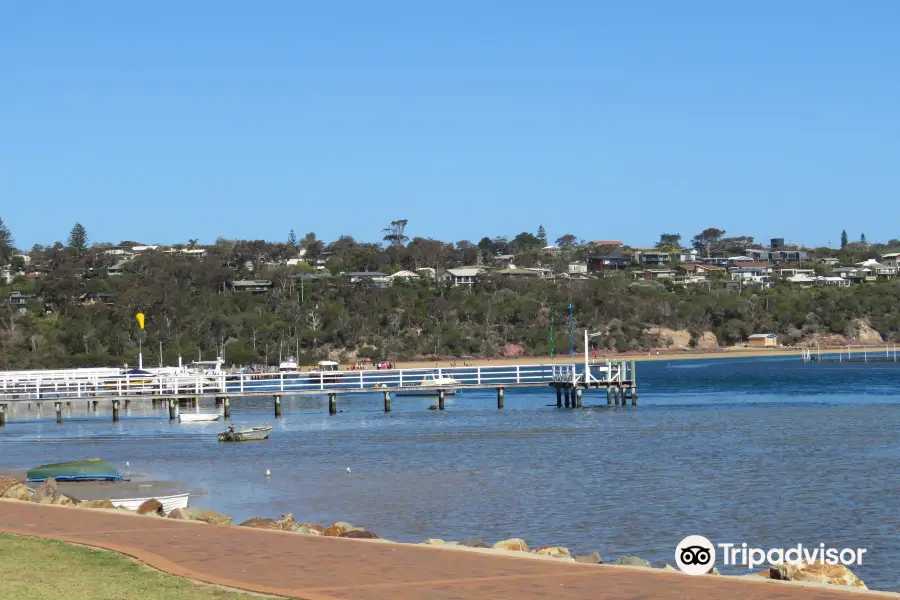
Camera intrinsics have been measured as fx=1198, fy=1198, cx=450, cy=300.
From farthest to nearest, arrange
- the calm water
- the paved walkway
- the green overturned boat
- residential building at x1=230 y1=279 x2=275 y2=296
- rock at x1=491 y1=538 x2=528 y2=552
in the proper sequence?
residential building at x1=230 y1=279 x2=275 y2=296, the green overturned boat, the calm water, rock at x1=491 y1=538 x2=528 y2=552, the paved walkway

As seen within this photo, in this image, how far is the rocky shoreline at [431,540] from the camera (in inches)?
623

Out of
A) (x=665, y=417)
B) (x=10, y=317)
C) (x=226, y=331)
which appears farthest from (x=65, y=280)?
(x=665, y=417)

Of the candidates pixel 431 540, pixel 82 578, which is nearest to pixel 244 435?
pixel 431 540

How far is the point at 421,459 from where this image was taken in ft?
138

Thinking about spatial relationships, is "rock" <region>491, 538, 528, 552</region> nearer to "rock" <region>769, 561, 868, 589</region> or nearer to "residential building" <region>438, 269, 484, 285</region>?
"rock" <region>769, 561, 868, 589</region>

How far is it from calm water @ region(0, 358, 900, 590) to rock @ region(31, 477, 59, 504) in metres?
3.87

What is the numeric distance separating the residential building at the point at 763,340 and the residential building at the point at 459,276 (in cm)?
4057

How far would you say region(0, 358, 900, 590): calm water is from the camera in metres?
26.1

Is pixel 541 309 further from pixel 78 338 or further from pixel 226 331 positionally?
pixel 78 338

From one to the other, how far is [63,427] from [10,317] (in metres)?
76.8

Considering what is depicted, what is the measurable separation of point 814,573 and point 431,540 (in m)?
6.56

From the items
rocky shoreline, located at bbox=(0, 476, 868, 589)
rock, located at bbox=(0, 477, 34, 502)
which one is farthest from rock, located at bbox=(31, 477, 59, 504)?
rock, located at bbox=(0, 477, 34, 502)

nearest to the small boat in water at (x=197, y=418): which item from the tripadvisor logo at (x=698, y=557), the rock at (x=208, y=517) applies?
the rock at (x=208, y=517)

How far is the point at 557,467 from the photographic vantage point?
38469mm
